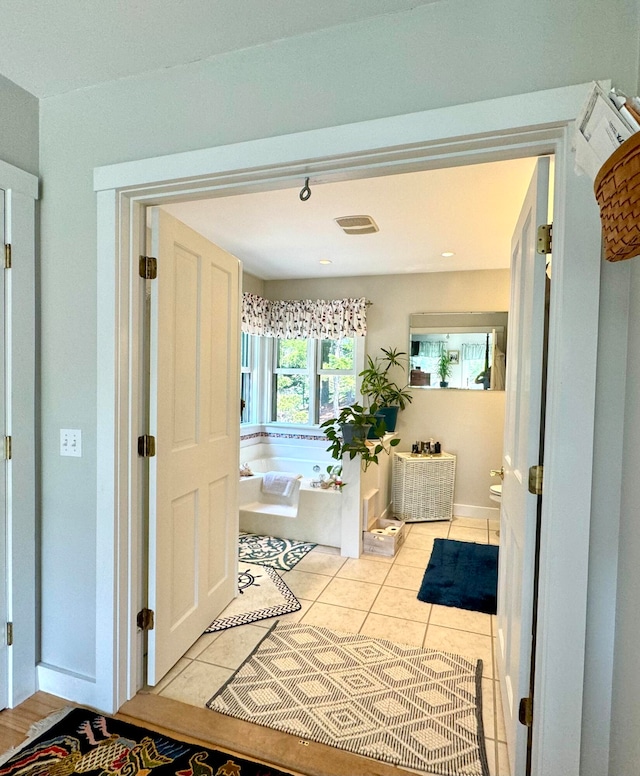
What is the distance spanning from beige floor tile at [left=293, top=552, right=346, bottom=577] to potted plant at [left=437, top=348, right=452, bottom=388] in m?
2.08

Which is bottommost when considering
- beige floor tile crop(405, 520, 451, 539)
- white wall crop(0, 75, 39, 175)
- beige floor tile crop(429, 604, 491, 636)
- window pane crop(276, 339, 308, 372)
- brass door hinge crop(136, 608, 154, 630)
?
beige floor tile crop(405, 520, 451, 539)

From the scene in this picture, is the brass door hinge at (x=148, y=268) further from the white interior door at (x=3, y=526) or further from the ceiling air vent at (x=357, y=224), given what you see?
the ceiling air vent at (x=357, y=224)

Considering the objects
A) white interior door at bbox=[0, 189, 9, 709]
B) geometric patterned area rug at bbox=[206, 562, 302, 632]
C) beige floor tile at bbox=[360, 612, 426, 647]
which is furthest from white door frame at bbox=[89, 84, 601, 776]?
beige floor tile at bbox=[360, 612, 426, 647]

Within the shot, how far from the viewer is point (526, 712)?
51.1 inches

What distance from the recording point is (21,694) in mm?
1718

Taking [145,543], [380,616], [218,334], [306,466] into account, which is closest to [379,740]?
[380,616]

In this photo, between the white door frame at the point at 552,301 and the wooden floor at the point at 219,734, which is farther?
the wooden floor at the point at 219,734

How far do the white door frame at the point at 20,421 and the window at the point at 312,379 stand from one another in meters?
3.48

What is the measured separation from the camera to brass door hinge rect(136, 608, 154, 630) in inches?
69.5

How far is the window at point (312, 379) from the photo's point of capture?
16.4ft

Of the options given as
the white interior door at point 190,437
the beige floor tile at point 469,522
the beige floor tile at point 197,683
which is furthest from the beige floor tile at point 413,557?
the beige floor tile at point 197,683

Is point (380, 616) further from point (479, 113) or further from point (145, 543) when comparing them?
point (479, 113)

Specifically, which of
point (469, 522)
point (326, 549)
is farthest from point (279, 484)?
point (469, 522)

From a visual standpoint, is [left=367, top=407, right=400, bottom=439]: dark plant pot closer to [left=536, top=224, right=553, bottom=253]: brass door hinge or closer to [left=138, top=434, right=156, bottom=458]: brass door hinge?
[left=138, top=434, right=156, bottom=458]: brass door hinge
